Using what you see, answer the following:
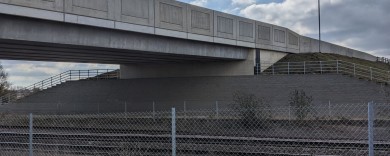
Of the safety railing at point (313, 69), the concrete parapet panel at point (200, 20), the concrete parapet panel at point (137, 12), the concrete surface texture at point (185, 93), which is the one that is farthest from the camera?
the safety railing at point (313, 69)

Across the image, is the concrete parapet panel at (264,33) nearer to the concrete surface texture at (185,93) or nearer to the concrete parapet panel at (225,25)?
the concrete parapet panel at (225,25)

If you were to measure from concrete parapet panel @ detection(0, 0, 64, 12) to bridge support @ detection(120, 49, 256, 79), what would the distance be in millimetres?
18416

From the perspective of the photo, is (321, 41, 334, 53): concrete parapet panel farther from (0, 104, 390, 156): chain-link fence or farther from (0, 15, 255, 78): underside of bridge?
(0, 104, 390, 156): chain-link fence

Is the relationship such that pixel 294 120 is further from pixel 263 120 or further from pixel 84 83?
pixel 84 83

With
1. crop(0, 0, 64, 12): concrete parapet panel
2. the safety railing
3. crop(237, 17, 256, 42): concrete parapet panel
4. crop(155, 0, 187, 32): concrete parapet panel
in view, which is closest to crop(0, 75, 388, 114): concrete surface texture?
the safety railing

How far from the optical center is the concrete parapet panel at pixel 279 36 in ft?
140

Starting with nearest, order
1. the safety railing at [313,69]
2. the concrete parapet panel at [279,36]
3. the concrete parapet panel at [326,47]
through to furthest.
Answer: the safety railing at [313,69]
the concrete parapet panel at [279,36]
the concrete parapet panel at [326,47]

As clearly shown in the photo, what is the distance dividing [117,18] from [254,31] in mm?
16438

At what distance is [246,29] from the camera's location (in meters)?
38.1

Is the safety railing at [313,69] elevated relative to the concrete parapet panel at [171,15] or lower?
lower

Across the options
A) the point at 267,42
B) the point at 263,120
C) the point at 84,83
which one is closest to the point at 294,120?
the point at 263,120

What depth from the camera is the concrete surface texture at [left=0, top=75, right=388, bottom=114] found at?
33.1 m

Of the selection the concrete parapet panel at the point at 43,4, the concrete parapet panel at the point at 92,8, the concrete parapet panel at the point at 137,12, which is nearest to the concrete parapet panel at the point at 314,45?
the concrete parapet panel at the point at 137,12

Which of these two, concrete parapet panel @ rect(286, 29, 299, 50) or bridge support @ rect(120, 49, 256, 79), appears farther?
concrete parapet panel @ rect(286, 29, 299, 50)
